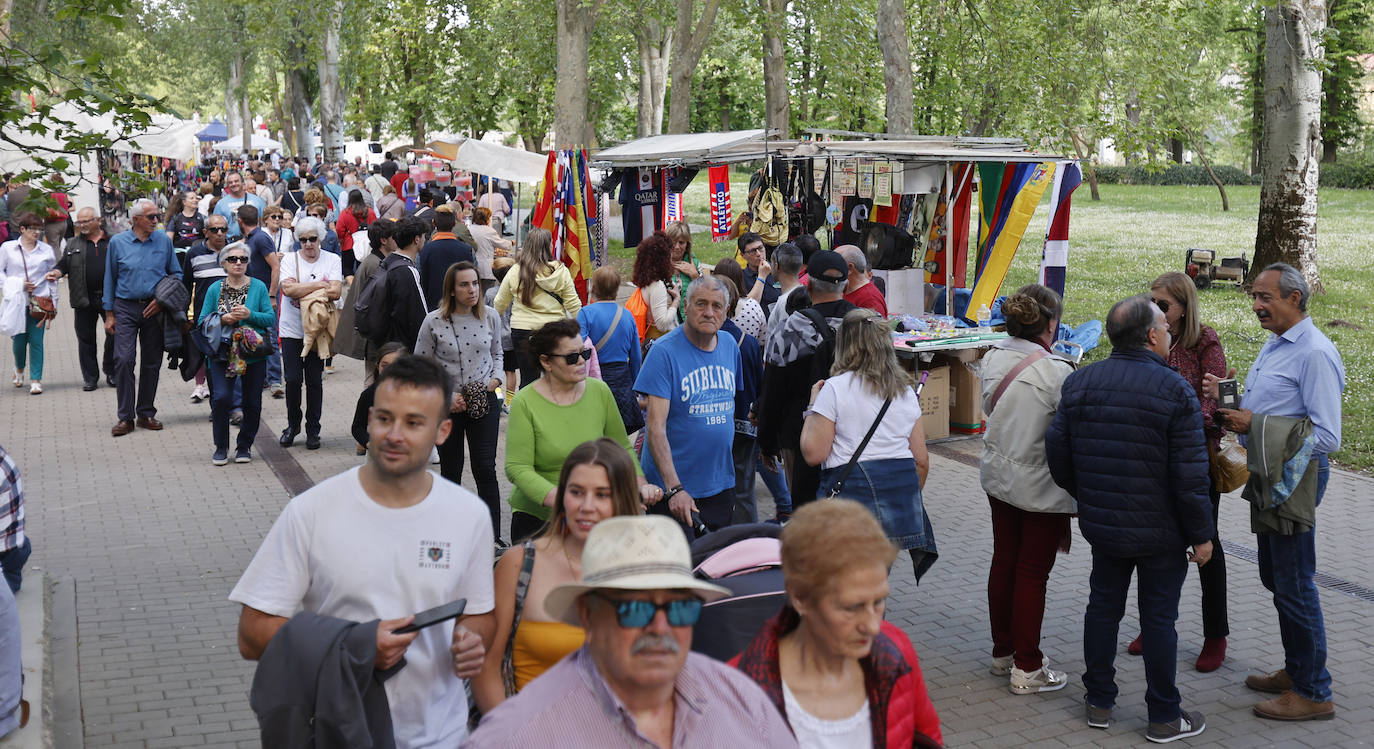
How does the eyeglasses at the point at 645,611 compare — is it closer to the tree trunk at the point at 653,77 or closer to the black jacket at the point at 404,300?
the black jacket at the point at 404,300

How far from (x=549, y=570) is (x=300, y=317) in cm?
811

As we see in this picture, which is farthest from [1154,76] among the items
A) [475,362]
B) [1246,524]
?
[475,362]

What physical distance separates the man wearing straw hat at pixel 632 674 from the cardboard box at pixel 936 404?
9.28 m

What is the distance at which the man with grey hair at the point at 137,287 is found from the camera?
470 inches

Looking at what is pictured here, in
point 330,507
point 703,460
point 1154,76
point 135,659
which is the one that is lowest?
point 135,659

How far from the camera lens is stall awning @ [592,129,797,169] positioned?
1273cm

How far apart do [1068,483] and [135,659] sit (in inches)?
182

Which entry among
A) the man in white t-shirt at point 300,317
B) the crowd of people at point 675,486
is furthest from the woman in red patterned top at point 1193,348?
the man in white t-shirt at point 300,317

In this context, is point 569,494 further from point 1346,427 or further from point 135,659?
point 1346,427

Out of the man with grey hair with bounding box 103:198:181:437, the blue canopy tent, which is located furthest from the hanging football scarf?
the blue canopy tent

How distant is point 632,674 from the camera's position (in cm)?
244

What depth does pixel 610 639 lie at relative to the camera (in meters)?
2.48

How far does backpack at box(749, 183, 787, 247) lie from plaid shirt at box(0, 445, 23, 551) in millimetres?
8471

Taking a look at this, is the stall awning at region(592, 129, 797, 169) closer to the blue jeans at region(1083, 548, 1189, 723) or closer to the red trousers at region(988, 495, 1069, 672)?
the red trousers at region(988, 495, 1069, 672)
